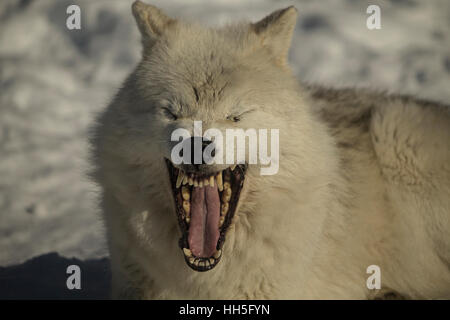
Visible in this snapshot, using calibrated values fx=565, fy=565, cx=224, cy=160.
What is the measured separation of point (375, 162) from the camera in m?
4.54

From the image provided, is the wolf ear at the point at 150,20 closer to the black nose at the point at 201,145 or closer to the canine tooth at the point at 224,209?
the black nose at the point at 201,145

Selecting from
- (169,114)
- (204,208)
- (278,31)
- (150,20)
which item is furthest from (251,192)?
(150,20)

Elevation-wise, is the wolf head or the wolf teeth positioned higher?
the wolf head

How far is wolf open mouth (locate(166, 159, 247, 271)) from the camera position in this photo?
3381 mm

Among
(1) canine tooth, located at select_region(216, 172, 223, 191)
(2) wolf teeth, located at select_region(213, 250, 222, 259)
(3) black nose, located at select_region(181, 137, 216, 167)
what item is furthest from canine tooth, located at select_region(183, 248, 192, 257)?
(3) black nose, located at select_region(181, 137, 216, 167)

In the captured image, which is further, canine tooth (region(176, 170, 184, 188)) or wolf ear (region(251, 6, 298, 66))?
wolf ear (region(251, 6, 298, 66))

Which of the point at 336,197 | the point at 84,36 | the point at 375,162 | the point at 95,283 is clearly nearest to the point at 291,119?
the point at 336,197

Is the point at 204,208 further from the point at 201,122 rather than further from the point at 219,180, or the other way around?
the point at 201,122

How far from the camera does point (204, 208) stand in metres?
3.39

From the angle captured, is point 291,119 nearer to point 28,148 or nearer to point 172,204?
point 172,204

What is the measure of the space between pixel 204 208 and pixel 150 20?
136 cm

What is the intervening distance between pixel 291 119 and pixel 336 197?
0.81m

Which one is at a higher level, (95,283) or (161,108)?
(161,108)

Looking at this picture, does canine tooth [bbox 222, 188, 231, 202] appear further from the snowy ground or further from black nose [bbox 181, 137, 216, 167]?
the snowy ground
